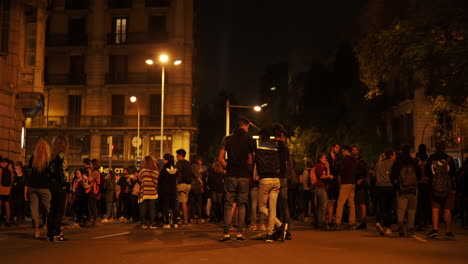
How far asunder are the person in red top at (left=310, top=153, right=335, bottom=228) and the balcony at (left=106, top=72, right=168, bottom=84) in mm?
43765

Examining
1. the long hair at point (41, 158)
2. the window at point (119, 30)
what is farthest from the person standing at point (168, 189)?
the window at point (119, 30)

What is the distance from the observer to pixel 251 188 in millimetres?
15336

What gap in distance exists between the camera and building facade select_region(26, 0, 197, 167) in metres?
58.2

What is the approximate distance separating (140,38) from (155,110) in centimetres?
677

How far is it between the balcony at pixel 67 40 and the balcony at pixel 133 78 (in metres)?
4.05

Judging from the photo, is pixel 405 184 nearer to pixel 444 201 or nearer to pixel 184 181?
pixel 444 201

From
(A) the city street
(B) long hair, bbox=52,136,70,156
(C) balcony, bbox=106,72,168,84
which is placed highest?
(C) balcony, bbox=106,72,168,84

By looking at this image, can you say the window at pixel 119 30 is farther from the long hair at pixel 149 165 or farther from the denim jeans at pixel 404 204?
the denim jeans at pixel 404 204

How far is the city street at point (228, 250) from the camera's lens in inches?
351

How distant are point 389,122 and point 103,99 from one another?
25.7 meters

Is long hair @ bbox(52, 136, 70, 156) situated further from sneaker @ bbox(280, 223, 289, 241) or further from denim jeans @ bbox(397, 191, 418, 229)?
denim jeans @ bbox(397, 191, 418, 229)

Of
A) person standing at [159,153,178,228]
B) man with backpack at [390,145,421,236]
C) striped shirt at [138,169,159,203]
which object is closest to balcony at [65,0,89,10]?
person standing at [159,153,178,228]

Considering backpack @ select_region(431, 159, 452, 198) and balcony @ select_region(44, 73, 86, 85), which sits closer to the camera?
backpack @ select_region(431, 159, 452, 198)

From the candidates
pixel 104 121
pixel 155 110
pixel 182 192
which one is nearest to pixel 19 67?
pixel 182 192
